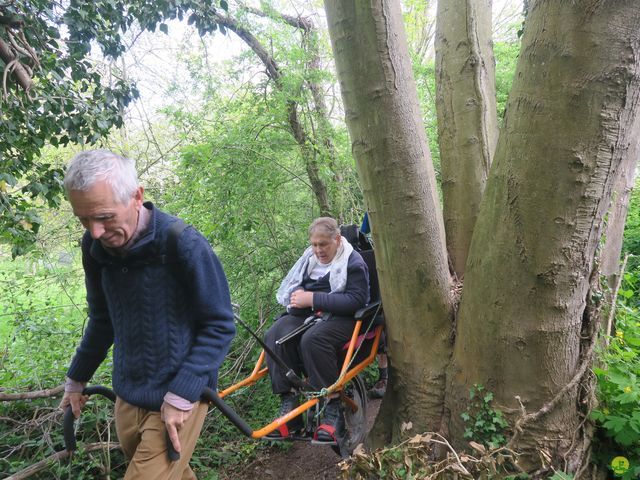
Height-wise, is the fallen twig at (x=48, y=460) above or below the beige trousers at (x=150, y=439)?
below

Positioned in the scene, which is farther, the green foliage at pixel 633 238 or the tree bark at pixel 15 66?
the green foliage at pixel 633 238

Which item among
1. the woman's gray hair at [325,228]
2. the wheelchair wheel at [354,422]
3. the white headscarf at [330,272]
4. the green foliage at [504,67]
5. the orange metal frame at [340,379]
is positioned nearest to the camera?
the orange metal frame at [340,379]

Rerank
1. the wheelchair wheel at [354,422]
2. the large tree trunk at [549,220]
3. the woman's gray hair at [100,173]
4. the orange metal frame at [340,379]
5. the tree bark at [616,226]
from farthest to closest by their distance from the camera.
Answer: the wheelchair wheel at [354,422] < the orange metal frame at [340,379] < the tree bark at [616,226] < the large tree trunk at [549,220] < the woman's gray hair at [100,173]

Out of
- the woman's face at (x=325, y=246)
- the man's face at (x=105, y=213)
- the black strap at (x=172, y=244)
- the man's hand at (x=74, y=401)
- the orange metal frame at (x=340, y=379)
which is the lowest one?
the orange metal frame at (x=340, y=379)

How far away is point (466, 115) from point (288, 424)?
7.72 ft

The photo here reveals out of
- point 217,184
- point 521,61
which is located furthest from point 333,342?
point 217,184

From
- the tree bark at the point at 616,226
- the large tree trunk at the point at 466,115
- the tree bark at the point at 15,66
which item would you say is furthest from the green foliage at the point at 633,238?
the tree bark at the point at 15,66

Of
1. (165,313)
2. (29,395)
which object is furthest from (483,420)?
(29,395)

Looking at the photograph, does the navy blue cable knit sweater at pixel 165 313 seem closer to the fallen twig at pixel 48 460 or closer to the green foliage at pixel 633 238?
the fallen twig at pixel 48 460

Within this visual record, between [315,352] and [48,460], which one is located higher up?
[315,352]

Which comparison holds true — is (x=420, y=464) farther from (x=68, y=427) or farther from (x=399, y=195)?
(x=68, y=427)

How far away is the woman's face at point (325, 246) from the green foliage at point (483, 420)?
5.11 ft

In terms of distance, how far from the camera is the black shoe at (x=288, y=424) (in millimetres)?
2652

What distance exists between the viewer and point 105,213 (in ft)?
4.94
